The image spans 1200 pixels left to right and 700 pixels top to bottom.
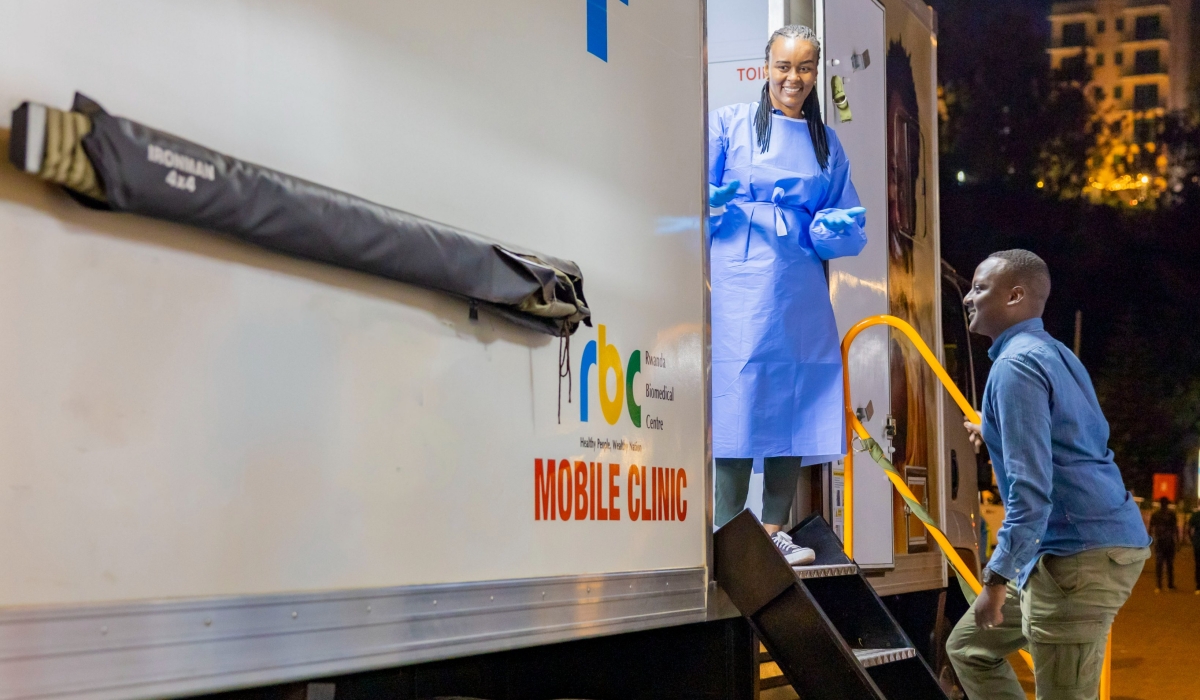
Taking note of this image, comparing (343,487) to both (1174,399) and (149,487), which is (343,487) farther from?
(1174,399)

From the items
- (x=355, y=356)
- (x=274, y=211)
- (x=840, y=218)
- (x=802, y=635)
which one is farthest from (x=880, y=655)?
(x=274, y=211)

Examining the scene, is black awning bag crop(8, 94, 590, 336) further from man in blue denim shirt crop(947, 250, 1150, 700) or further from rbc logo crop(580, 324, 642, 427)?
man in blue denim shirt crop(947, 250, 1150, 700)

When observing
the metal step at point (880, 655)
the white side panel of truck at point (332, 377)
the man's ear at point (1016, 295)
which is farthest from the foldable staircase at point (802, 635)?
the man's ear at point (1016, 295)

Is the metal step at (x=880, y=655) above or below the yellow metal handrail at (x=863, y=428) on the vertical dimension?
below

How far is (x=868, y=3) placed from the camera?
503 centimetres

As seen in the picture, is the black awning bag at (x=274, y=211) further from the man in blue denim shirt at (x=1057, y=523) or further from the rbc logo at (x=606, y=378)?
the man in blue denim shirt at (x=1057, y=523)

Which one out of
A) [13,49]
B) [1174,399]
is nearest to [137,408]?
[13,49]

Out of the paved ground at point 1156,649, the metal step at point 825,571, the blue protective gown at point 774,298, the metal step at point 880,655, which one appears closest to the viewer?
the metal step at point 880,655

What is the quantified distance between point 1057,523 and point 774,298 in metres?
1.25

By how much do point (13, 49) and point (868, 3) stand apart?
401 cm

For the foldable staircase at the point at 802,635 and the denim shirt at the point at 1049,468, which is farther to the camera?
the foldable staircase at the point at 802,635

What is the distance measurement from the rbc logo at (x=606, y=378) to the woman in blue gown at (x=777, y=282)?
1.01m

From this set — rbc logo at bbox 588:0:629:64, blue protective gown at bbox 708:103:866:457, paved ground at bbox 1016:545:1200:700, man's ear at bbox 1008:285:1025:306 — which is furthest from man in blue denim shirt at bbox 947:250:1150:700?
paved ground at bbox 1016:545:1200:700

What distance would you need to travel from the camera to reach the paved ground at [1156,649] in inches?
343
